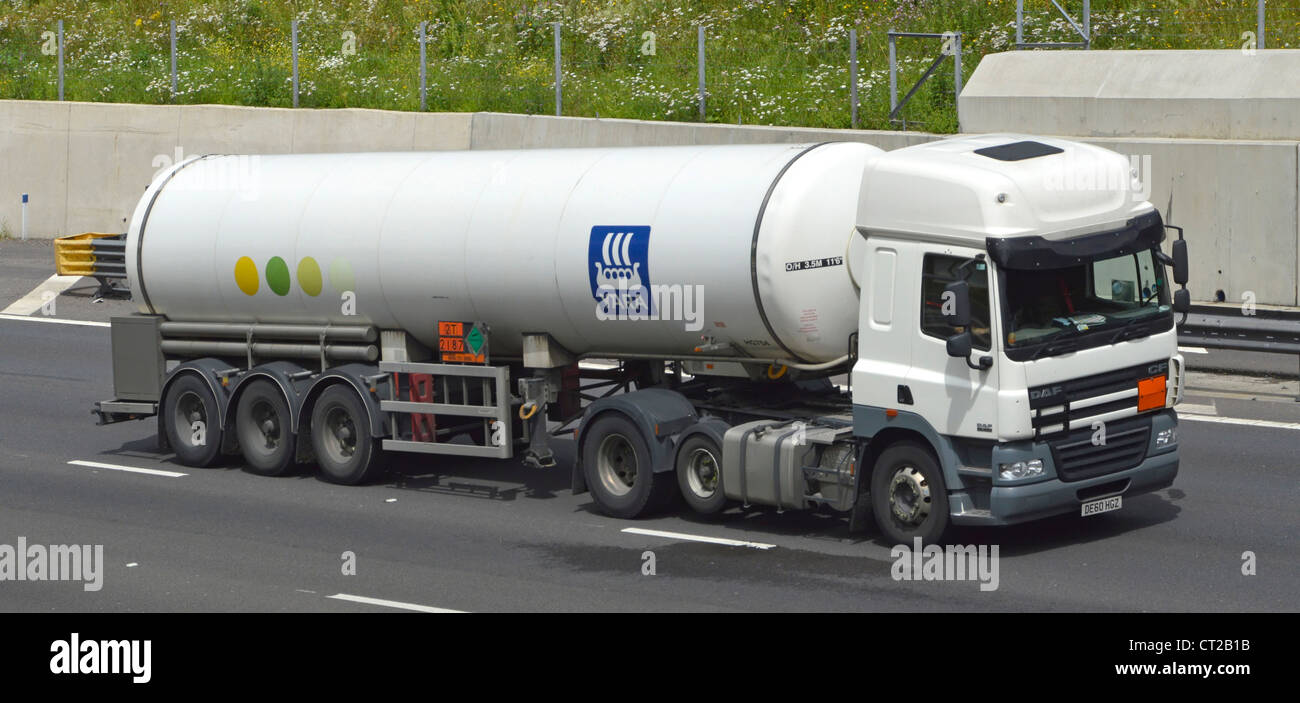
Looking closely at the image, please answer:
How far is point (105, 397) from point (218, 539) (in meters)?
7.36

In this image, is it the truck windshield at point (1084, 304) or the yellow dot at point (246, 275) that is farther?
the yellow dot at point (246, 275)

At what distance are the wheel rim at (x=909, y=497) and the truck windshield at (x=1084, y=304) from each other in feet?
4.12

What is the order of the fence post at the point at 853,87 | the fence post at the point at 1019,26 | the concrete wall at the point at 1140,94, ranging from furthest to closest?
the fence post at the point at 853,87 < the fence post at the point at 1019,26 < the concrete wall at the point at 1140,94

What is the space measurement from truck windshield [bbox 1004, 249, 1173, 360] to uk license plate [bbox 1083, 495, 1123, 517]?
118 cm

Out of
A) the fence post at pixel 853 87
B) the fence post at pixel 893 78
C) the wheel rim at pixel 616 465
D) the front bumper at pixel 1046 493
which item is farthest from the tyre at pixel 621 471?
the fence post at pixel 853 87

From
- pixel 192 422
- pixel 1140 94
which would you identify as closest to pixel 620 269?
pixel 192 422

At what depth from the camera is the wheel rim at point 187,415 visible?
17250mm

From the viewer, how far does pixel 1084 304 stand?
1231 centimetres

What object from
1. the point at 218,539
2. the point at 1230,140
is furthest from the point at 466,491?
the point at 1230,140

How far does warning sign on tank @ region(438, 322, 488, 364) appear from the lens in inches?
589

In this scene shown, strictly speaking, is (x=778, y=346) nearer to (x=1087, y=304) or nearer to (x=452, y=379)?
(x=1087, y=304)

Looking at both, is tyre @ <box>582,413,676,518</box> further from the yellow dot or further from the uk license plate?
the yellow dot

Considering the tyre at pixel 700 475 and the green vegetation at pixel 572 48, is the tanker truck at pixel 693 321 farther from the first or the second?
the green vegetation at pixel 572 48

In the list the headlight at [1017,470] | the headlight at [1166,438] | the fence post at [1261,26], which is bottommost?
the headlight at [1017,470]
